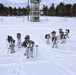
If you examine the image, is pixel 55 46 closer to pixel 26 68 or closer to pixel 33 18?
pixel 26 68

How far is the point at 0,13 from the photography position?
85.5 m

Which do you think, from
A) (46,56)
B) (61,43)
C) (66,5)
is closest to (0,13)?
(66,5)

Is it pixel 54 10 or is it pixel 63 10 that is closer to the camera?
Answer: pixel 63 10

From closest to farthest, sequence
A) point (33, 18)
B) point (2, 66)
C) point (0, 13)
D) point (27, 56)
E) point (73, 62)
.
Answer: point (2, 66), point (73, 62), point (27, 56), point (33, 18), point (0, 13)

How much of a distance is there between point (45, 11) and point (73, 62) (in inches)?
3297

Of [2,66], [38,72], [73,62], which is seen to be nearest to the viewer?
[38,72]

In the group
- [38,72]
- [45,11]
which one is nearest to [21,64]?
[38,72]

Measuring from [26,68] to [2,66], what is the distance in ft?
5.88

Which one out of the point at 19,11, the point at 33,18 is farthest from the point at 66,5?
the point at 33,18

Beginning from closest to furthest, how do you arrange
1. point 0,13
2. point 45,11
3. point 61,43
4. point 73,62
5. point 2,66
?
point 2,66 < point 73,62 < point 61,43 < point 0,13 < point 45,11

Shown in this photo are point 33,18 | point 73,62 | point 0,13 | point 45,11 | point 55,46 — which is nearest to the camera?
point 73,62

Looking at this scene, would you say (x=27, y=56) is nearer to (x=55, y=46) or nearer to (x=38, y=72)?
(x=38, y=72)

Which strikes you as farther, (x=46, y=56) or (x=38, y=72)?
(x=46, y=56)

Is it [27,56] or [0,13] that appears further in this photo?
[0,13]
